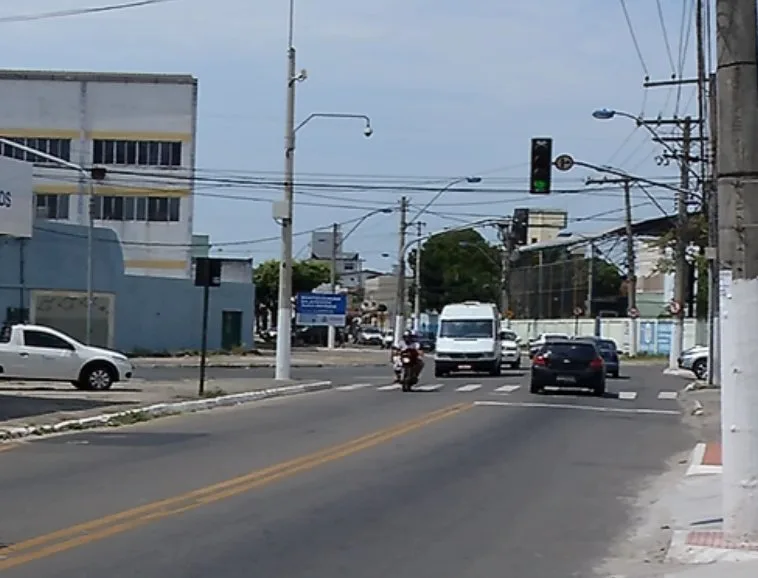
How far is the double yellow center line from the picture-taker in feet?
35.1

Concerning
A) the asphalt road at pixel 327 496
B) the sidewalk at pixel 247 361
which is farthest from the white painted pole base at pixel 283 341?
the sidewalk at pixel 247 361

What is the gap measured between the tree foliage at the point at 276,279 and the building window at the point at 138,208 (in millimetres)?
23872

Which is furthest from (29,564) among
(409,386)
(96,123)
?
(96,123)

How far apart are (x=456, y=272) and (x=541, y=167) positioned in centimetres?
8709

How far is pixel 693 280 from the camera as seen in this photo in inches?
3588

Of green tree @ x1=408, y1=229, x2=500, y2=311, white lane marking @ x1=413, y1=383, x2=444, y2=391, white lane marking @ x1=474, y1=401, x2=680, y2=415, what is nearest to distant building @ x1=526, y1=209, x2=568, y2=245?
green tree @ x1=408, y1=229, x2=500, y2=311

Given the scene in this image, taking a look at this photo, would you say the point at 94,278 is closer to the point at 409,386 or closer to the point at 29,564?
the point at 409,386

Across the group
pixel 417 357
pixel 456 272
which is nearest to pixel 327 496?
pixel 417 357

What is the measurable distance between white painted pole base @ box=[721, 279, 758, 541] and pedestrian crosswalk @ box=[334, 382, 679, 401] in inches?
1006

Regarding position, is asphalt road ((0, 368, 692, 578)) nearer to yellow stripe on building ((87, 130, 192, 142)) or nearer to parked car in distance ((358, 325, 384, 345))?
yellow stripe on building ((87, 130, 192, 142))

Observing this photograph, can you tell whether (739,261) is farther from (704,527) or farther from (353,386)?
(353,386)

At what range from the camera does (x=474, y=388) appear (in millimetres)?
39250

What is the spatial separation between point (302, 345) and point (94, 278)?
37.9m

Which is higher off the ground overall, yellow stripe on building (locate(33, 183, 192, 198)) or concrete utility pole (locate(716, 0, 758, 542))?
yellow stripe on building (locate(33, 183, 192, 198))
